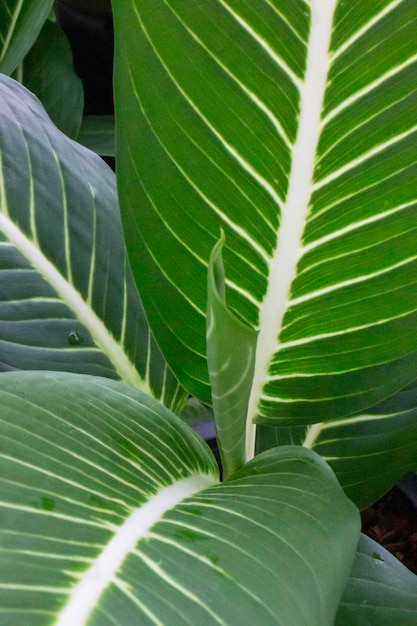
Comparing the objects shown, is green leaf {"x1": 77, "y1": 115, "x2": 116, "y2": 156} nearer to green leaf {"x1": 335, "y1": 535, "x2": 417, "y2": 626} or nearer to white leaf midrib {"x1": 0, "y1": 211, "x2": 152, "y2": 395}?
white leaf midrib {"x1": 0, "y1": 211, "x2": 152, "y2": 395}

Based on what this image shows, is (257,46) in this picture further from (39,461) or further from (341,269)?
(39,461)

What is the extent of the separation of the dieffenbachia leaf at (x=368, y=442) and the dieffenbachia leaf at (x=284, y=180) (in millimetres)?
144

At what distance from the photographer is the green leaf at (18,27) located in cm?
86

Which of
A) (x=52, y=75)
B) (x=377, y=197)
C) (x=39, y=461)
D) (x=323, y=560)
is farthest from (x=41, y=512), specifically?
(x=52, y=75)

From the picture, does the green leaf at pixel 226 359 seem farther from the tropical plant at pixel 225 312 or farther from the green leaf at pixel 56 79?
the green leaf at pixel 56 79

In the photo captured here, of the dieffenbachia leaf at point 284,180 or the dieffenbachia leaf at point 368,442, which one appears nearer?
the dieffenbachia leaf at point 284,180

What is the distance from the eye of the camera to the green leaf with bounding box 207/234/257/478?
0.29m

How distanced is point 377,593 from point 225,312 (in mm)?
365

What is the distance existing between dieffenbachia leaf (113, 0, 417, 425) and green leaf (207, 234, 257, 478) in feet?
0.26

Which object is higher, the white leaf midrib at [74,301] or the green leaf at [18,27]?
the green leaf at [18,27]

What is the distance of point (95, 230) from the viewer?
578 millimetres

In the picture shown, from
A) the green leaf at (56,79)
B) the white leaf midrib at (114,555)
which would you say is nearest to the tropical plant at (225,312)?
the white leaf midrib at (114,555)

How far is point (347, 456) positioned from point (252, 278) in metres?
0.27

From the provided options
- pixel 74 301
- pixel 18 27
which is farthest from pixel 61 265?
pixel 18 27
